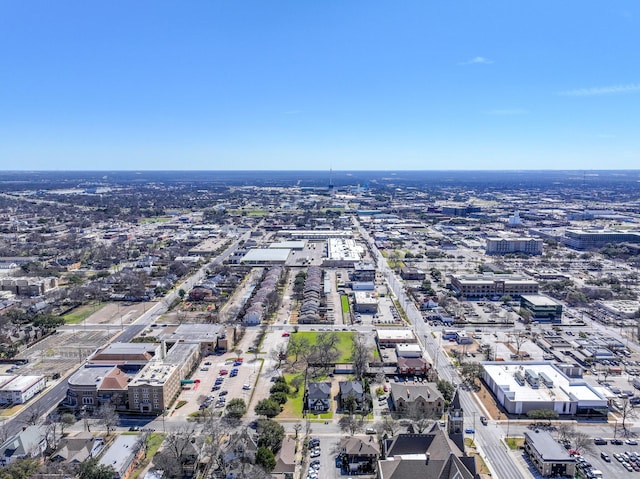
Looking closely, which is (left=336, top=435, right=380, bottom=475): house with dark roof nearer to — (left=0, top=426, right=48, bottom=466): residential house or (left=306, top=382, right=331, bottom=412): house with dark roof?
(left=306, top=382, right=331, bottom=412): house with dark roof

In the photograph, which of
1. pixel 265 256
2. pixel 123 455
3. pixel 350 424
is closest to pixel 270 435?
pixel 350 424

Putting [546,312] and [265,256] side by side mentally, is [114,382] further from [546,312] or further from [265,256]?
[265,256]

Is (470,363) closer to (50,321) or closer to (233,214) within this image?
(50,321)

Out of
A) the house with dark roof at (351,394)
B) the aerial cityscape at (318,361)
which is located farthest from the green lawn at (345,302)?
the house with dark roof at (351,394)

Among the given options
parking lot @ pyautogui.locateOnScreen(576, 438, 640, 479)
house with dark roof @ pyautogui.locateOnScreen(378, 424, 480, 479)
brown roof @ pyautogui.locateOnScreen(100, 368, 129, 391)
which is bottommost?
parking lot @ pyautogui.locateOnScreen(576, 438, 640, 479)

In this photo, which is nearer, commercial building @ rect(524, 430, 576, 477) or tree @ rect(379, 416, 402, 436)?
commercial building @ rect(524, 430, 576, 477)

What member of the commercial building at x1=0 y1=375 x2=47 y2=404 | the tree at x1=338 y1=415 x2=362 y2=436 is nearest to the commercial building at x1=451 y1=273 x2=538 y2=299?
the tree at x1=338 y1=415 x2=362 y2=436
